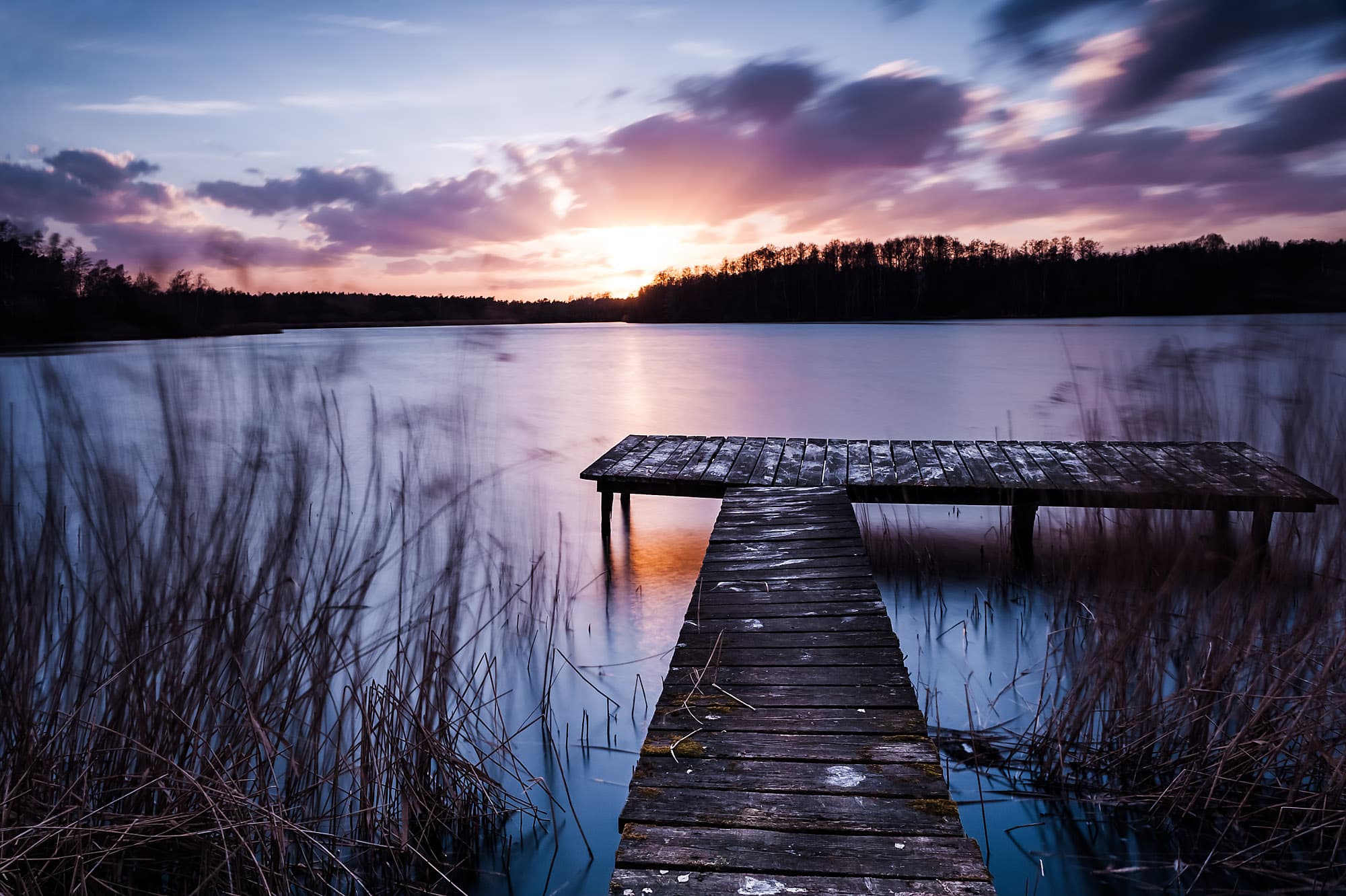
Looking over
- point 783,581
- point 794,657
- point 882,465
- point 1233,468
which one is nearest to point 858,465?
point 882,465

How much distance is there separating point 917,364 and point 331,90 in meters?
20.9

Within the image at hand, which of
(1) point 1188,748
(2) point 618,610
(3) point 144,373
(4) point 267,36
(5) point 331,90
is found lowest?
(2) point 618,610

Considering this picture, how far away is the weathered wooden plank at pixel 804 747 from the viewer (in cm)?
200

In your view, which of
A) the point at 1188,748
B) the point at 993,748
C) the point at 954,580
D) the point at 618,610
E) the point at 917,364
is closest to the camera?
the point at 1188,748

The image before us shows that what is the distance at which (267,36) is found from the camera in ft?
22.7

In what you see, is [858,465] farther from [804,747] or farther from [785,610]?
[804,747]

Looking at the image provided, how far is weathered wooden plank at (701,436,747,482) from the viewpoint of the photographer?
5648 mm

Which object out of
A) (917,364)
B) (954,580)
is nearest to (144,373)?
(954,580)

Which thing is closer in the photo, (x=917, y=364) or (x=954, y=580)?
(x=954, y=580)

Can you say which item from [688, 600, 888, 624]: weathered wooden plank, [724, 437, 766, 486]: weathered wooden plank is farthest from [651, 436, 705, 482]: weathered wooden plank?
[688, 600, 888, 624]: weathered wooden plank

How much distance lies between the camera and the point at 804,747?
206cm

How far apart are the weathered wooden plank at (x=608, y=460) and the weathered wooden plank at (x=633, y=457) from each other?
3 cm

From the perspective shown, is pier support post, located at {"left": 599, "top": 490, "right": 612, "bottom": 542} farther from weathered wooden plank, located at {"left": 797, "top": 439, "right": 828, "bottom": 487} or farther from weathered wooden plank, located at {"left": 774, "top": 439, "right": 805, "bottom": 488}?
weathered wooden plank, located at {"left": 797, "top": 439, "right": 828, "bottom": 487}

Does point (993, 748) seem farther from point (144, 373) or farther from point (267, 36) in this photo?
point (267, 36)
